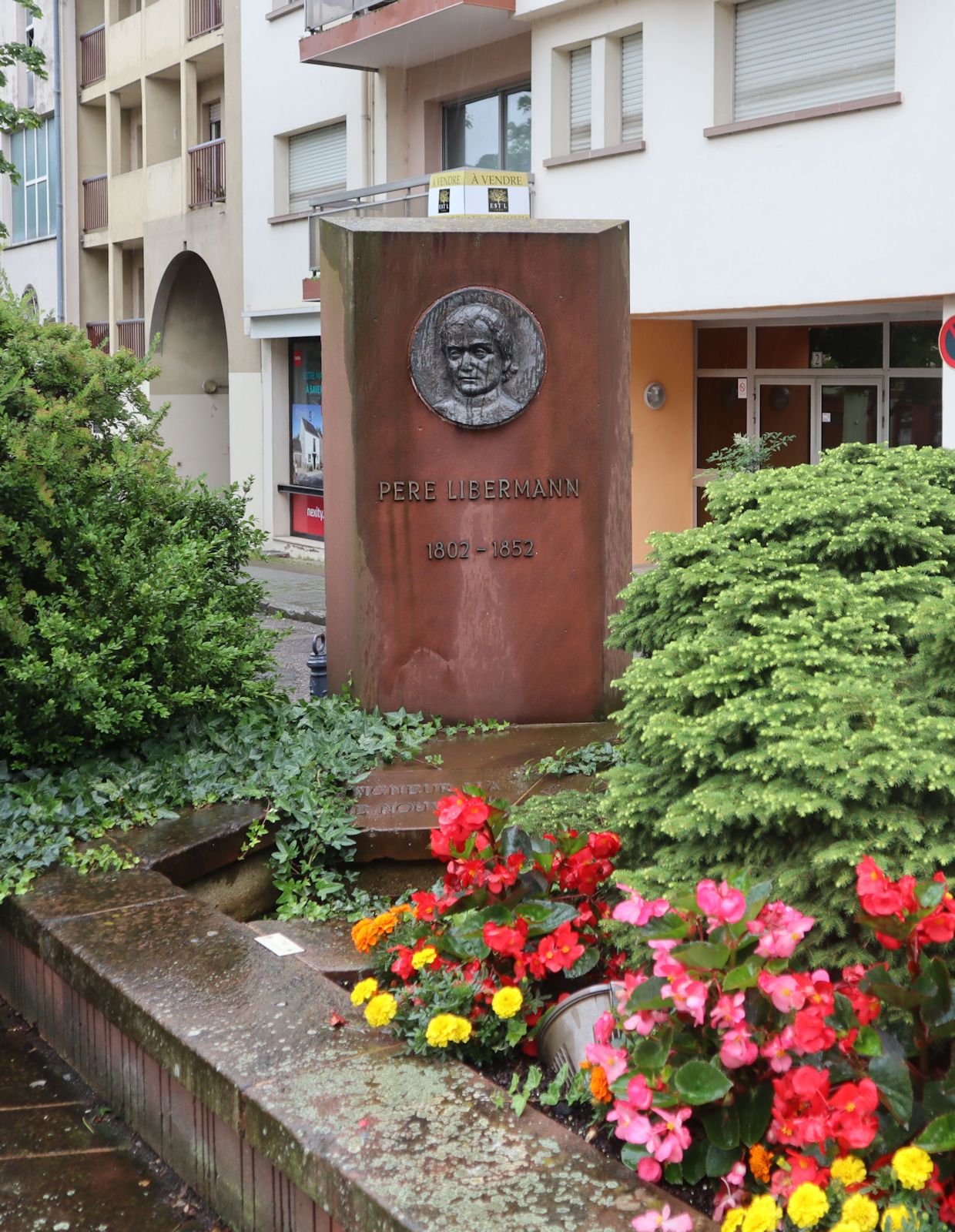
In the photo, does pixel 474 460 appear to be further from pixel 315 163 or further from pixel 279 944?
pixel 315 163

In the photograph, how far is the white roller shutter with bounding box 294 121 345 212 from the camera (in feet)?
75.3

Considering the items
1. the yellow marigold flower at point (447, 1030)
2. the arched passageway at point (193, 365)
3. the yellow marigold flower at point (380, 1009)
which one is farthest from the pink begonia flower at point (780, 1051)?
the arched passageway at point (193, 365)

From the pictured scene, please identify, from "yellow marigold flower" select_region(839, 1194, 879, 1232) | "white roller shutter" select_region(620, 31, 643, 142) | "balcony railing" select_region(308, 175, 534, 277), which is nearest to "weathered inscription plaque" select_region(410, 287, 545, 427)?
"yellow marigold flower" select_region(839, 1194, 879, 1232)

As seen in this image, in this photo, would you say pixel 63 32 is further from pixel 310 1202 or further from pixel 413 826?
pixel 310 1202

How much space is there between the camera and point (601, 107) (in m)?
17.8

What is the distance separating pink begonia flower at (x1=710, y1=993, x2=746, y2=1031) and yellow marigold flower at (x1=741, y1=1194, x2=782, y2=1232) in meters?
0.31

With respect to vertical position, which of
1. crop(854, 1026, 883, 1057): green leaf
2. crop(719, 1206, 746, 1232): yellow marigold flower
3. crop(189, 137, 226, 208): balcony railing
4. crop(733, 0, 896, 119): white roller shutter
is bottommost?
crop(719, 1206, 746, 1232): yellow marigold flower

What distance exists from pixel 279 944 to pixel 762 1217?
204cm

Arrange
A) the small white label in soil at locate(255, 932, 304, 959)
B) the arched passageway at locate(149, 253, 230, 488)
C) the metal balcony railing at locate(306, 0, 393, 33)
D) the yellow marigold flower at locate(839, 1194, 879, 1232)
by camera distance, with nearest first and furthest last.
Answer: the yellow marigold flower at locate(839, 1194, 879, 1232) → the small white label in soil at locate(255, 932, 304, 959) → the metal balcony railing at locate(306, 0, 393, 33) → the arched passageway at locate(149, 253, 230, 488)

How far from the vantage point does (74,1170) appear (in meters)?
3.70

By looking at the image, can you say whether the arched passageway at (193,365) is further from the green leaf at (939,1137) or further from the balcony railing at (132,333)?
the green leaf at (939,1137)

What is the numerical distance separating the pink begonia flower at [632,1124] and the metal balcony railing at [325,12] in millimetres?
20012

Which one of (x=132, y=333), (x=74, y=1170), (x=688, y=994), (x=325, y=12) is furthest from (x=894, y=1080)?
(x=132, y=333)

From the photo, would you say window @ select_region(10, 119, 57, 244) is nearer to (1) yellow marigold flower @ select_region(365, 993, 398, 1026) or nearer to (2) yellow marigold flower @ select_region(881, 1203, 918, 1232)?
(1) yellow marigold flower @ select_region(365, 993, 398, 1026)
